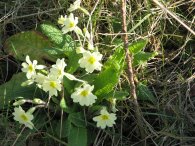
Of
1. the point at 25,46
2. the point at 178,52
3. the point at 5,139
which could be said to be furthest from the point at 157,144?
the point at 25,46

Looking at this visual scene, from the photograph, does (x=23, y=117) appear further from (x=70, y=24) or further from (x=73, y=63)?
(x=70, y=24)

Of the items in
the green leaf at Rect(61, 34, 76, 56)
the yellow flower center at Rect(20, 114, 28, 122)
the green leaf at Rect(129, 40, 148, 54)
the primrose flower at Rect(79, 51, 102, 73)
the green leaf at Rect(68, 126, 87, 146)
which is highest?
the green leaf at Rect(61, 34, 76, 56)

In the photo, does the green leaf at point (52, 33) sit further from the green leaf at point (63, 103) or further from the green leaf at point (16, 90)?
the green leaf at point (63, 103)

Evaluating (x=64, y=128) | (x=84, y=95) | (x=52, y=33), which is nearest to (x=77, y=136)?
(x=64, y=128)

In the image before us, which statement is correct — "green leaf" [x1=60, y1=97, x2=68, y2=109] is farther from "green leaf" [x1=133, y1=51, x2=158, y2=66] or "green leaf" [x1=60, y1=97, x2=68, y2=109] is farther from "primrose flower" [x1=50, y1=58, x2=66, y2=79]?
"green leaf" [x1=133, y1=51, x2=158, y2=66]

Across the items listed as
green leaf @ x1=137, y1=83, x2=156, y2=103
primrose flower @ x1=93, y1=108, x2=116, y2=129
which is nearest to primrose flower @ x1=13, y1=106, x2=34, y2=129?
primrose flower @ x1=93, y1=108, x2=116, y2=129

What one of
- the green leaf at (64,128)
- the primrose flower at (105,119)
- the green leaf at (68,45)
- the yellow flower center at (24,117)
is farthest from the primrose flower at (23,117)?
the green leaf at (68,45)

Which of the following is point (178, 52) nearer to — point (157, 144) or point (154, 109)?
point (154, 109)
